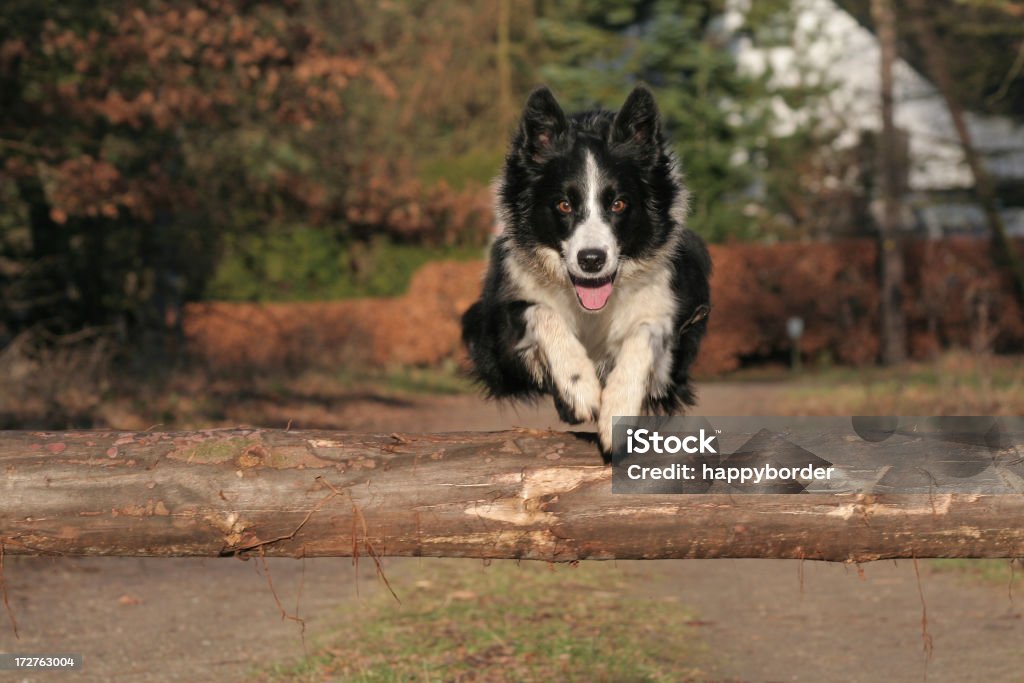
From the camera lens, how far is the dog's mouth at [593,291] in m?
4.57

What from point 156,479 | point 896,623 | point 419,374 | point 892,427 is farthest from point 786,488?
point 419,374

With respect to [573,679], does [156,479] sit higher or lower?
higher

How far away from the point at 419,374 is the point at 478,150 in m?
10.1

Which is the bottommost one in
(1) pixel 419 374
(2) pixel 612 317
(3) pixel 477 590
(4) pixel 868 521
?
(1) pixel 419 374

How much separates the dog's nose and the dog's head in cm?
1

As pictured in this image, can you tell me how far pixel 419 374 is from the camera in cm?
2134

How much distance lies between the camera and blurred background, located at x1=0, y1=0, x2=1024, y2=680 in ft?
21.3

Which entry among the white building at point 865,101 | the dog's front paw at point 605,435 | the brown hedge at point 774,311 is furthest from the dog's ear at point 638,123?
the white building at point 865,101

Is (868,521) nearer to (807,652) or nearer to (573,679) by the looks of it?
(573,679)

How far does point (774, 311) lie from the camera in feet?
70.1

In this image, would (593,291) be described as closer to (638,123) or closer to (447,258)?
(638,123)

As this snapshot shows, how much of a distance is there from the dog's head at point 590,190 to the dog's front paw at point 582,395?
29 centimetres

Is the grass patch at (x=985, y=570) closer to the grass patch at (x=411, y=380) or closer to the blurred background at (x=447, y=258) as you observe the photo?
the blurred background at (x=447, y=258)

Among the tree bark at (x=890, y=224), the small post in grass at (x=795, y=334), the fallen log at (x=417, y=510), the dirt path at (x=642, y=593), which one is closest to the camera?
the fallen log at (x=417, y=510)
